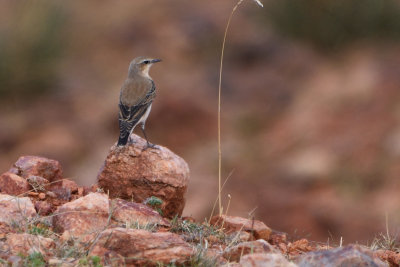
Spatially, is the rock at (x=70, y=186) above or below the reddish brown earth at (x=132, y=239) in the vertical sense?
above

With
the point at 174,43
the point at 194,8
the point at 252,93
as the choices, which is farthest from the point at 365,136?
the point at 194,8

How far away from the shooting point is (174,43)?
2028 centimetres

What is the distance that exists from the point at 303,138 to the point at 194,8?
719cm

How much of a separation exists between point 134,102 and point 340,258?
3276 mm

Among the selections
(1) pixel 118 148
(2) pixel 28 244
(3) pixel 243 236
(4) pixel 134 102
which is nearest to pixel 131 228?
(2) pixel 28 244

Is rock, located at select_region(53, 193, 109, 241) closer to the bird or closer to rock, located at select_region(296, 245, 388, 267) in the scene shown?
the bird

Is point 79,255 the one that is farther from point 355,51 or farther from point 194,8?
point 194,8

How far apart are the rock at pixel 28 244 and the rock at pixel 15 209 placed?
1.26 ft

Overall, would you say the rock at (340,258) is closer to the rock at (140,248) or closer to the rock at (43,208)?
the rock at (140,248)

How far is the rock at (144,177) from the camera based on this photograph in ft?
22.0

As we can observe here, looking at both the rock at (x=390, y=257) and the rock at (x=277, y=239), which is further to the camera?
the rock at (x=277, y=239)

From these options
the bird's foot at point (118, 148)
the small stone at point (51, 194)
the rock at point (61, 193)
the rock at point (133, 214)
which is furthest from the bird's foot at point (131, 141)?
the rock at point (133, 214)

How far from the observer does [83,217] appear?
551 cm

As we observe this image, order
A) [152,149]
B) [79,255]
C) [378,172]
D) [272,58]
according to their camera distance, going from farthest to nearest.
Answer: [272,58], [378,172], [152,149], [79,255]
